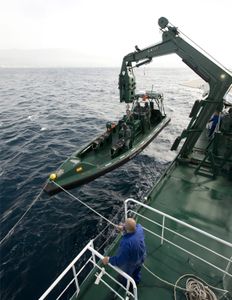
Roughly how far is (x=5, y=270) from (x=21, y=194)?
459 cm

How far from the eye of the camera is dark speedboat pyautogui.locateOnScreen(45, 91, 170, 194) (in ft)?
33.7

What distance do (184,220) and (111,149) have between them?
250 inches

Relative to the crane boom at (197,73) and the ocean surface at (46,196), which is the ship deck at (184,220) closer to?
the crane boom at (197,73)

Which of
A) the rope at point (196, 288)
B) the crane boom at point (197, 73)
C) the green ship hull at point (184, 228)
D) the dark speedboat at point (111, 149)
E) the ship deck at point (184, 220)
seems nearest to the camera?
the rope at point (196, 288)

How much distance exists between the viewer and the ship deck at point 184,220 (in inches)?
183

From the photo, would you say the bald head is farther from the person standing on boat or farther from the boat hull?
the boat hull

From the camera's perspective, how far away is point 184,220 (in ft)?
20.7

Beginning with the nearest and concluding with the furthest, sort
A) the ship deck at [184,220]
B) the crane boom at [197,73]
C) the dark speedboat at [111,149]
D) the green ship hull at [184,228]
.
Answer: the green ship hull at [184,228]
the ship deck at [184,220]
the crane boom at [197,73]
the dark speedboat at [111,149]

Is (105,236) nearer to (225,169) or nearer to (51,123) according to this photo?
(225,169)

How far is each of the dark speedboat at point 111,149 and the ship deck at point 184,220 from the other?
12.5ft


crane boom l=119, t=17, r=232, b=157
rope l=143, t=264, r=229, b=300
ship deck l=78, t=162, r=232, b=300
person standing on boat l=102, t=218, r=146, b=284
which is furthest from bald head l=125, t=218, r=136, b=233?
crane boom l=119, t=17, r=232, b=157

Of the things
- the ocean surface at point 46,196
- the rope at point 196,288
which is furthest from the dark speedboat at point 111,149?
the rope at point 196,288

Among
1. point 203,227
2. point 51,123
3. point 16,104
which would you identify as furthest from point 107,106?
point 203,227

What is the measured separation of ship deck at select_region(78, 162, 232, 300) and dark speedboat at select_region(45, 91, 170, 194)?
381cm
